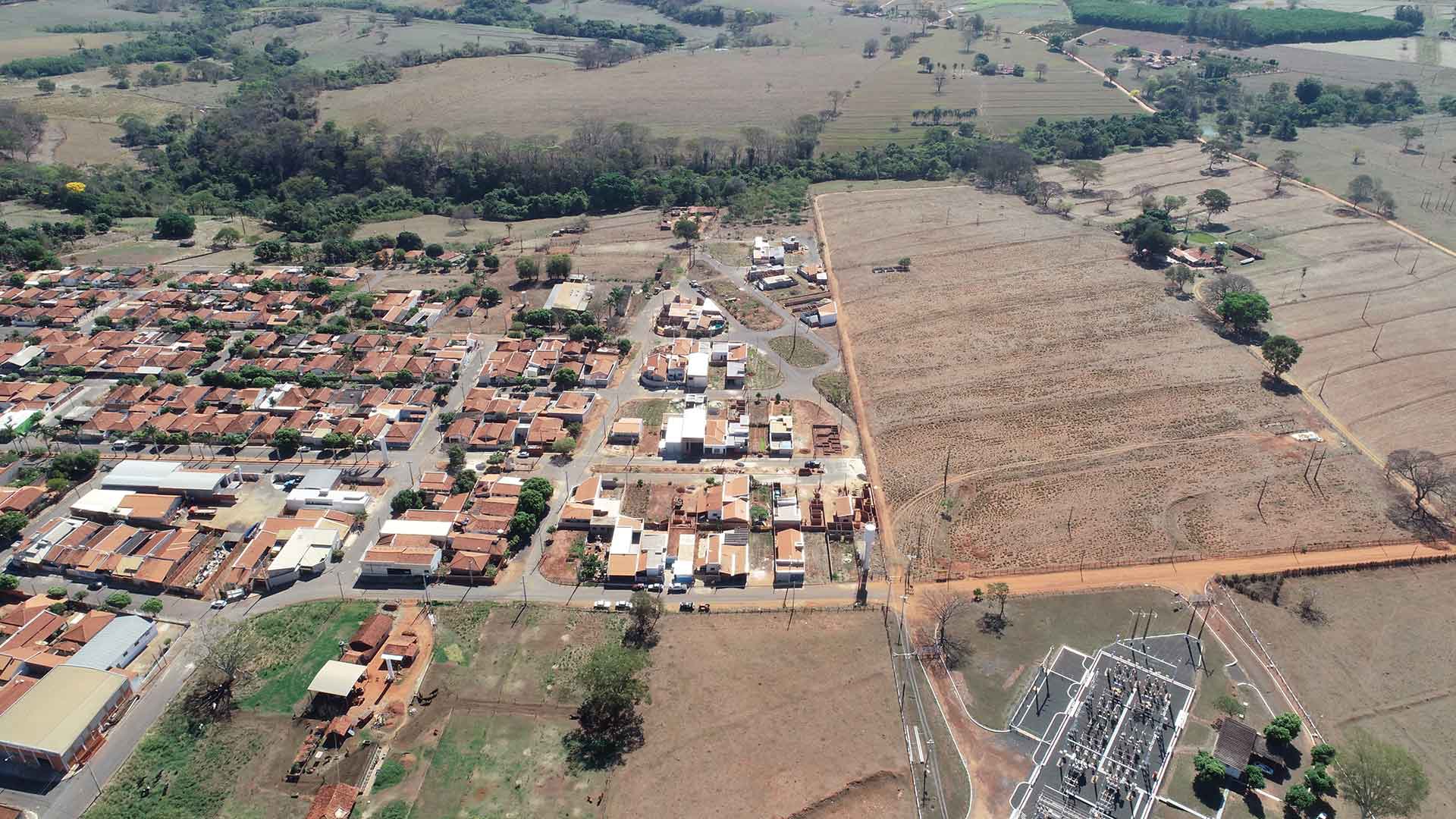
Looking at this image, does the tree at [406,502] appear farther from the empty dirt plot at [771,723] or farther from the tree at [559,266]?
the tree at [559,266]

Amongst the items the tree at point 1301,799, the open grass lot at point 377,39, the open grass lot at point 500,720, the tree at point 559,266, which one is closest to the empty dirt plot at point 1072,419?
the tree at point 1301,799

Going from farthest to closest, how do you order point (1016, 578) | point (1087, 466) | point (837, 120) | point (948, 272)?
1. point (837, 120)
2. point (948, 272)
3. point (1087, 466)
4. point (1016, 578)

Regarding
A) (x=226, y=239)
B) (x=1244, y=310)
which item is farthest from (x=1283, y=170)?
(x=226, y=239)

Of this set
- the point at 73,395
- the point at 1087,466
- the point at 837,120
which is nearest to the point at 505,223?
the point at 73,395

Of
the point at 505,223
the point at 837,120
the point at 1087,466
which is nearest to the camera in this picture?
the point at 1087,466

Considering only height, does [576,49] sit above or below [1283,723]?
above

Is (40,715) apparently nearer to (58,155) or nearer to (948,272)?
(948,272)

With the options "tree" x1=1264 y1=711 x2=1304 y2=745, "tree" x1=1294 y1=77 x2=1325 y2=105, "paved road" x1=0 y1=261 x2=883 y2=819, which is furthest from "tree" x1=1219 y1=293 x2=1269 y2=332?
"tree" x1=1294 y1=77 x2=1325 y2=105
